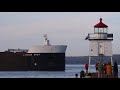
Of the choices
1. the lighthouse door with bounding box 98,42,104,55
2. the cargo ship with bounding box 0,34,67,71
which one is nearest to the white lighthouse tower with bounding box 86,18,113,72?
the lighthouse door with bounding box 98,42,104,55

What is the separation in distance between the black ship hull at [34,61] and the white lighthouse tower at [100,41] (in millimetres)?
32525

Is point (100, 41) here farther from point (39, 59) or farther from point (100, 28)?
point (39, 59)

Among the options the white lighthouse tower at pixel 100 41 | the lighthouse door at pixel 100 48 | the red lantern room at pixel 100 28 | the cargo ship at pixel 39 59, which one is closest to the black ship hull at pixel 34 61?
the cargo ship at pixel 39 59

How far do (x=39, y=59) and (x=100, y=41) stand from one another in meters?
36.6

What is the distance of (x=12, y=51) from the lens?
2596 inches

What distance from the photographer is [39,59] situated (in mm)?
64062

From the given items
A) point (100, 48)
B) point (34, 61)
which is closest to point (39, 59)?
point (34, 61)

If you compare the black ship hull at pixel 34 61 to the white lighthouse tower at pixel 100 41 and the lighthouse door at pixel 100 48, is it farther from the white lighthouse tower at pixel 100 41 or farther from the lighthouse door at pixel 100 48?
the lighthouse door at pixel 100 48

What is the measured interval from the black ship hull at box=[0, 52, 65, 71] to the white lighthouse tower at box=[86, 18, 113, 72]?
107ft

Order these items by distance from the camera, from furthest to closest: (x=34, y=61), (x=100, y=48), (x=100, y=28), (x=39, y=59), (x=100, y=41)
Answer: (x=34, y=61), (x=39, y=59), (x=100, y=28), (x=100, y=41), (x=100, y=48)

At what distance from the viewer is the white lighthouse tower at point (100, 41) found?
89.7ft

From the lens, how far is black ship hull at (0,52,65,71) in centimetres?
6188
